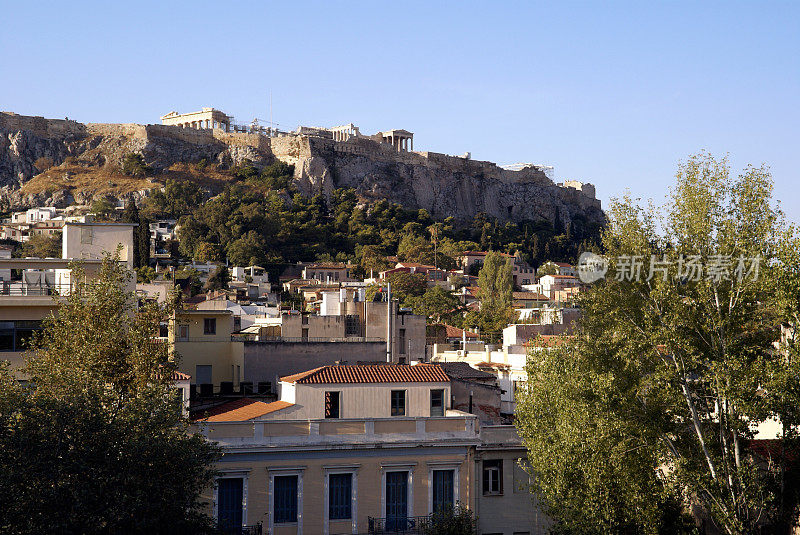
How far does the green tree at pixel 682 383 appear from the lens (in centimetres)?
2320

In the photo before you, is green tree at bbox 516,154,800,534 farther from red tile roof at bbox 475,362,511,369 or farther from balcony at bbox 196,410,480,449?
red tile roof at bbox 475,362,511,369

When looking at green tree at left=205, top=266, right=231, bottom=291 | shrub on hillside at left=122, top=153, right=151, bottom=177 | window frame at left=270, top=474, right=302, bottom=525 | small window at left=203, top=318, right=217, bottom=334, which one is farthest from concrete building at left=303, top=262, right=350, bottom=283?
window frame at left=270, top=474, right=302, bottom=525

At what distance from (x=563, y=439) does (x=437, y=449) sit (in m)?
3.13

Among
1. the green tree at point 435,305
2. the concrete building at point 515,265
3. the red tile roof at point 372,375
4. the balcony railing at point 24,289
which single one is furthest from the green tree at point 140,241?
the red tile roof at point 372,375

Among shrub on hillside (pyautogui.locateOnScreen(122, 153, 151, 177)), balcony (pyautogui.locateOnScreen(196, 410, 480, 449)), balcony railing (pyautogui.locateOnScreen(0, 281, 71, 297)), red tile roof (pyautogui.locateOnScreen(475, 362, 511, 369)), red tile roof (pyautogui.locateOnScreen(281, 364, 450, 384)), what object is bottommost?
red tile roof (pyautogui.locateOnScreen(475, 362, 511, 369))

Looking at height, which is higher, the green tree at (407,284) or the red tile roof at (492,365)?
the green tree at (407,284)

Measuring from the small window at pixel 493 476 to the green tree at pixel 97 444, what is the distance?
7.40 meters

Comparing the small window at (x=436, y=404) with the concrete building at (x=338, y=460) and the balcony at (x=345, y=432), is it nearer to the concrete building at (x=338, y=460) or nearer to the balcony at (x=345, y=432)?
the concrete building at (x=338, y=460)

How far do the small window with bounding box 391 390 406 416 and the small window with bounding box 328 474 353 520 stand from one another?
2.77 meters

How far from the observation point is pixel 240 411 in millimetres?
26406

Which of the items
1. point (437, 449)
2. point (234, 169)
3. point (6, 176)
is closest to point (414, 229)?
point (234, 169)

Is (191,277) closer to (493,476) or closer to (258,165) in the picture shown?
A: (258,165)

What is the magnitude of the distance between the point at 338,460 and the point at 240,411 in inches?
132

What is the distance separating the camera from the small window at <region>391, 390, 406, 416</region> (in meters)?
26.8
